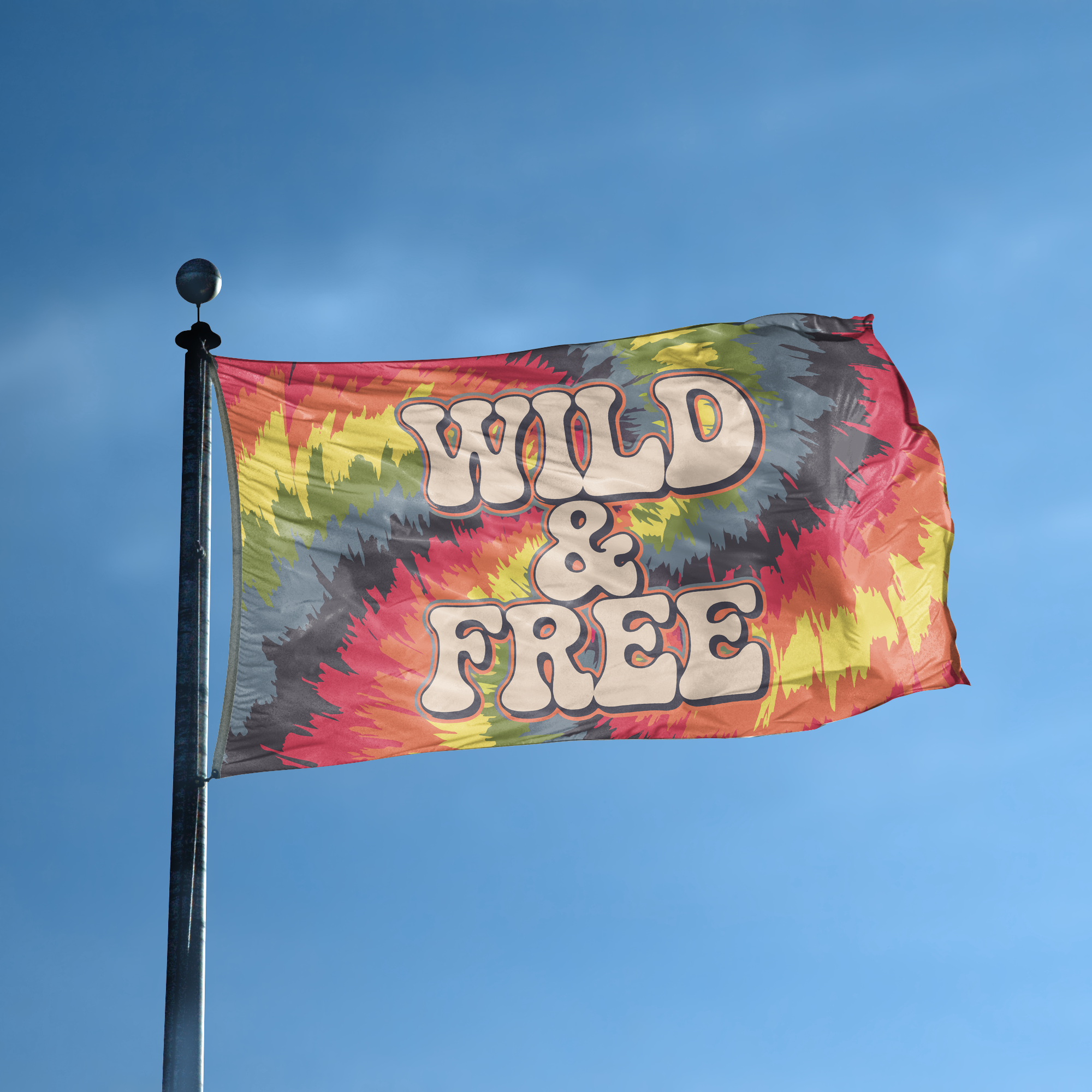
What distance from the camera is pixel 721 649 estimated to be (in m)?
11.6

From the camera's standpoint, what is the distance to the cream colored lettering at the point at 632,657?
1118 cm

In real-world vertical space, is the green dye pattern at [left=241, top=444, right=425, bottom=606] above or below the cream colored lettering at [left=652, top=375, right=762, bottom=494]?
below

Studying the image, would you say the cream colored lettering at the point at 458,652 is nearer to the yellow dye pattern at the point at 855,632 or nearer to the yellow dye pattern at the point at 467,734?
the yellow dye pattern at the point at 467,734

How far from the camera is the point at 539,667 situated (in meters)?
11.1

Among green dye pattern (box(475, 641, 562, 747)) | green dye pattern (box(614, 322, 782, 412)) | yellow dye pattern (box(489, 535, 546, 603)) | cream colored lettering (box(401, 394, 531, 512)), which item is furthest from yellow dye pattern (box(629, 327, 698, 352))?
green dye pattern (box(475, 641, 562, 747))

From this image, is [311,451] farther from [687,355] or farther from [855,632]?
[855,632]

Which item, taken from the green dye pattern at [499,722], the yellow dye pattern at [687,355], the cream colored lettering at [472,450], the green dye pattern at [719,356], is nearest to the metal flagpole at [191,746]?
the cream colored lettering at [472,450]

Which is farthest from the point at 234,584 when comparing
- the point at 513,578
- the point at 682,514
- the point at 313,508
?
the point at 682,514

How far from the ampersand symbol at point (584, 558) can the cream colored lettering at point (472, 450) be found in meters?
0.46

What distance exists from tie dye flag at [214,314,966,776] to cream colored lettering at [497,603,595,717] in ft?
0.07

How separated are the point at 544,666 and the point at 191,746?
10.5 ft

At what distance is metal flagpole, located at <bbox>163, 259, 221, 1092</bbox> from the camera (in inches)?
330

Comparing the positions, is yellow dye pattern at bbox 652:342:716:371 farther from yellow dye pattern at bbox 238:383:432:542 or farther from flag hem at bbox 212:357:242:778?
flag hem at bbox 212:357:242:778

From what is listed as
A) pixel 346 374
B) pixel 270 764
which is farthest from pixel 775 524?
pixel 270 764
